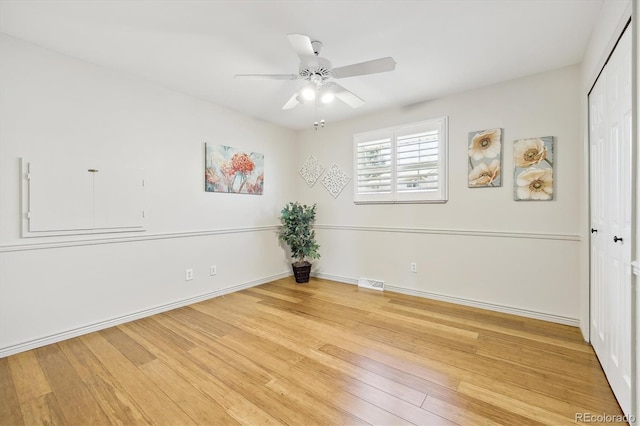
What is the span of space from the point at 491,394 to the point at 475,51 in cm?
262

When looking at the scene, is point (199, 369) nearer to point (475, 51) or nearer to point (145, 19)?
point (145, 19)

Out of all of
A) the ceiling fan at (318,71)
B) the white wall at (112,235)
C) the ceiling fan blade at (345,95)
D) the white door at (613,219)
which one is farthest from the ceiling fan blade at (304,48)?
the white wall at (112,235)

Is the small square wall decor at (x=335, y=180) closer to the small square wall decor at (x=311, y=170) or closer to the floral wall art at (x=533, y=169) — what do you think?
the small square wall decor at (x=311, y=170)

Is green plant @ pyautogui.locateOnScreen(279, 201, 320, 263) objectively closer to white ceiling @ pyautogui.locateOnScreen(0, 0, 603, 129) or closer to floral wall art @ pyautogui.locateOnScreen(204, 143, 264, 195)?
floral wall art @ pyautogui.locateOnScreen(204, 143, 264, 195)

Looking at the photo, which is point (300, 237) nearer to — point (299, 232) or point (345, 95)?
point (299, 232)

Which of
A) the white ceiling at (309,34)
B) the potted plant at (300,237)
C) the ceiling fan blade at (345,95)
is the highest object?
the white ceiling at (309,34)

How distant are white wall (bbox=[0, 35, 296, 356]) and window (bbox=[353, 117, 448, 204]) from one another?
1.66 meters

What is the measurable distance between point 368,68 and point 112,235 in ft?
9.18

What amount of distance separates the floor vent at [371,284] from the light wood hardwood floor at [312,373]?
2.96 feet

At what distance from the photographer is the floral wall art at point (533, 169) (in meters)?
2.74

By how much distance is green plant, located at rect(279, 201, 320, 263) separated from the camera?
4.23m

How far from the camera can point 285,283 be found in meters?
4.22

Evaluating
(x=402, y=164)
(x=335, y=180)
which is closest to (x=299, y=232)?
(x=335, y=180)

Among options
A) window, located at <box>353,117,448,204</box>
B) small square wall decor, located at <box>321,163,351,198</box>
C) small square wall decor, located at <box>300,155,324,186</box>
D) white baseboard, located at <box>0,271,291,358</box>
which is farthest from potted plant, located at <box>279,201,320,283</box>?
window, located at <box>353,117,448,204</box>
